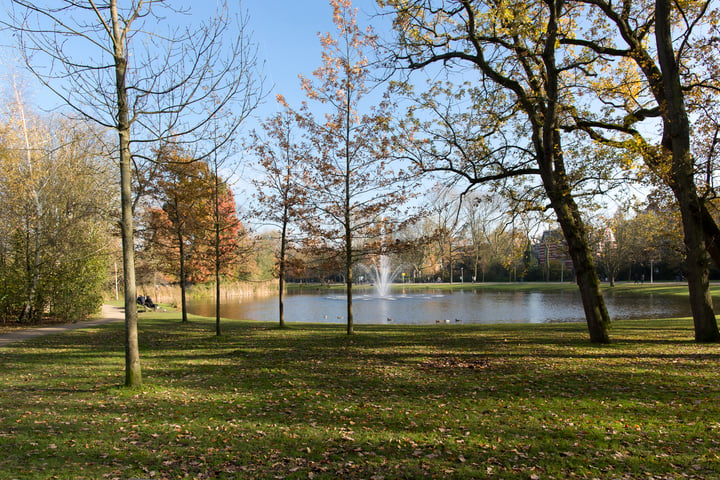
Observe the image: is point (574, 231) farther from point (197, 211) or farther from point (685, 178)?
point (197, 211)

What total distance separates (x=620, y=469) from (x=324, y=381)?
4.63 metres

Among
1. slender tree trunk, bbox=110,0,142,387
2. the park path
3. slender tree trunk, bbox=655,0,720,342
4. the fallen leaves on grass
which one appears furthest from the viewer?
the park path

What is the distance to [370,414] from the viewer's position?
→ 5375mm

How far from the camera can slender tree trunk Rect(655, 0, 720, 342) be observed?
379 inches

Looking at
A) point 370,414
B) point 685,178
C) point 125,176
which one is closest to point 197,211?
point 125,176

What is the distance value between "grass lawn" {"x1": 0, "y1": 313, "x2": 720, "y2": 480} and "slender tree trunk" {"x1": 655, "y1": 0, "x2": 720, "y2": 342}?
42.0 inches

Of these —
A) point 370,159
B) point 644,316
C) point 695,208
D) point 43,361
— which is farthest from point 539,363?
point 644,316

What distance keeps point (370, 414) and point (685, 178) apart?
30.4ft

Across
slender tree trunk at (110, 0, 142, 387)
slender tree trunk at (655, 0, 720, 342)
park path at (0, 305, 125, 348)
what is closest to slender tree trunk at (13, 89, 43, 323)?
park path at (0, 305, 125, 348)

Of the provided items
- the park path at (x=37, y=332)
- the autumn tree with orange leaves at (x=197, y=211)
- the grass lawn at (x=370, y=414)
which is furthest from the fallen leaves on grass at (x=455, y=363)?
the park path at (x=37, y=332)

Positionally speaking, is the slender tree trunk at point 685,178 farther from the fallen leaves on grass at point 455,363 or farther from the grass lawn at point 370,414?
the fallen leaves on grass at point 455,363

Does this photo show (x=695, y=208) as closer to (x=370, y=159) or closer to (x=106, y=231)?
(x=370, y=159)

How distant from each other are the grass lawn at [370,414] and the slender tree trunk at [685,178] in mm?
1066

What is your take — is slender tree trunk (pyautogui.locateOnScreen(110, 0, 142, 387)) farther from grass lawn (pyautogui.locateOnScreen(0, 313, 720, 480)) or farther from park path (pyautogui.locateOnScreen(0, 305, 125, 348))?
park path (pyautogui.locateOnScreen(0, 305, 125, 348))
